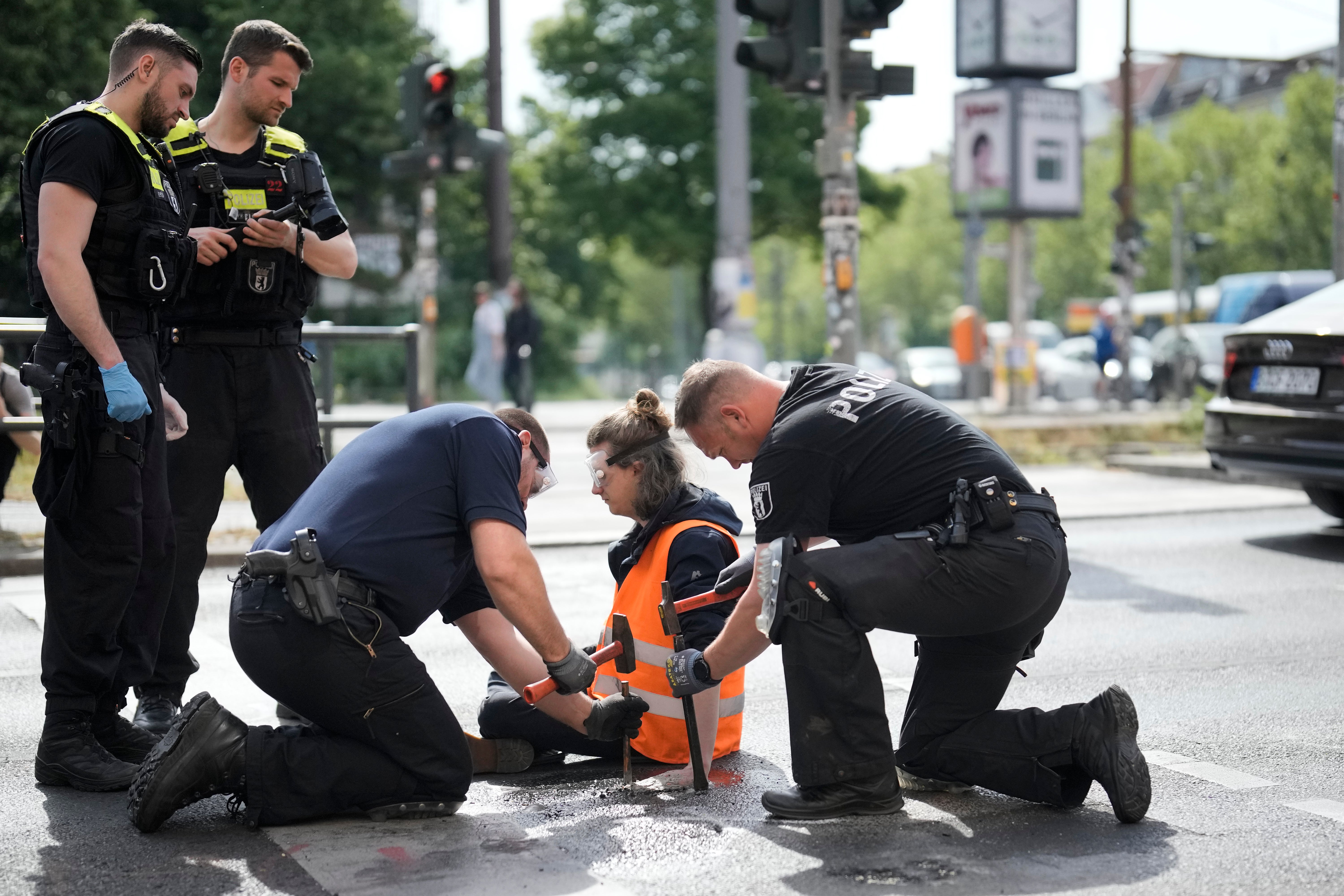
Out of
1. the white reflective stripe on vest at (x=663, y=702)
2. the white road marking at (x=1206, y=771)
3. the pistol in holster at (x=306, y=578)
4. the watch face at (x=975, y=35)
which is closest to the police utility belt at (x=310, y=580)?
the pistol in holster at (x=306, y=578)

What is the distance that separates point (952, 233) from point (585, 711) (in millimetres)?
67309

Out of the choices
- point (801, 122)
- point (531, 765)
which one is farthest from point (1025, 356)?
point (531, 765)

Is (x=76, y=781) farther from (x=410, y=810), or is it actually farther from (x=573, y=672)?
(x=573, y=672)

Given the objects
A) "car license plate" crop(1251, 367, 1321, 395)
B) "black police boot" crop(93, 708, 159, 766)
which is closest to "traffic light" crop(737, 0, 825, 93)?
"car license plate" crop(1251, 367, 1321, 395)

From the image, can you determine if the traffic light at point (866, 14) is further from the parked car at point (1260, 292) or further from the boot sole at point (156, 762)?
the parked car at point (1260, 292)

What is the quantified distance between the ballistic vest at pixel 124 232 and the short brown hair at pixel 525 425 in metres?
1.04

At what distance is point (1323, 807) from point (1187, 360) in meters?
23.9

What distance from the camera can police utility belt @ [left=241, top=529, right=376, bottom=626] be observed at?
386 cm

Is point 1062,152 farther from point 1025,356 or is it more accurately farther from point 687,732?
point 687,732

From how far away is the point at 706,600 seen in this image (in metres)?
4.39

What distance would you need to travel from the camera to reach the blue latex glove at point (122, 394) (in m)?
4.14

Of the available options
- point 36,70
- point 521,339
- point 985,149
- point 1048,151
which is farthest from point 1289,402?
point 36,70

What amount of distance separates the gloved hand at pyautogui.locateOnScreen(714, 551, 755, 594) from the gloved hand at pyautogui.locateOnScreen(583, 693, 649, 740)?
0.38 meters

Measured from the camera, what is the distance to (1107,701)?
4.05 meters
